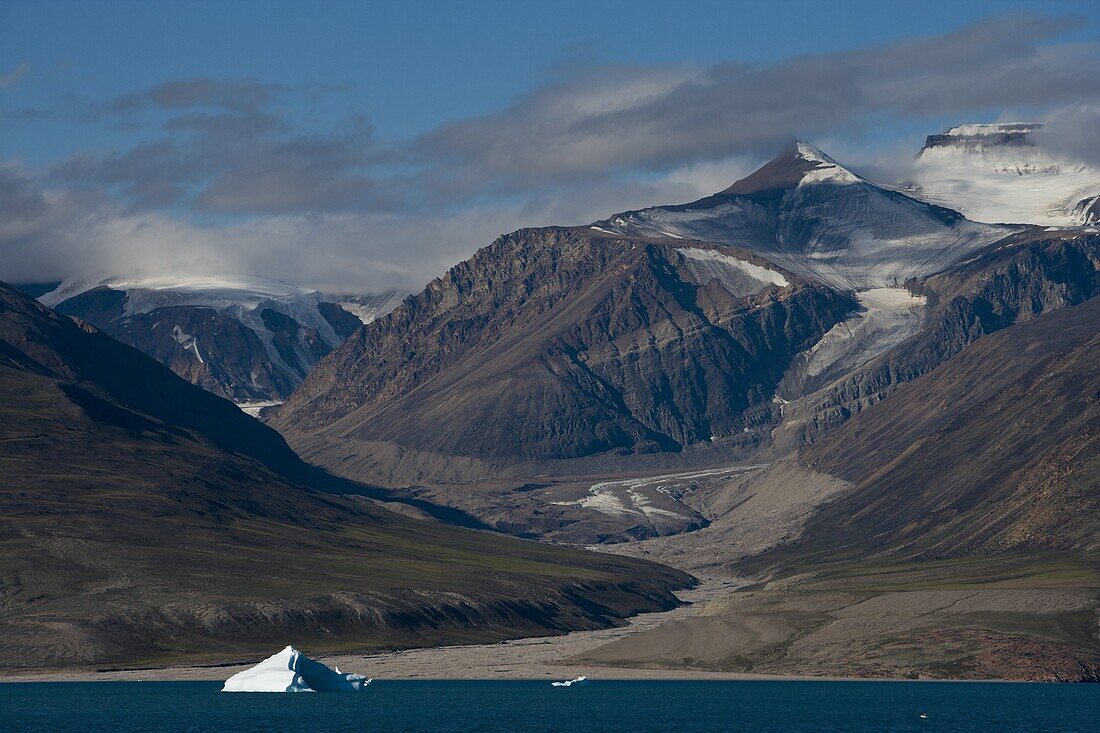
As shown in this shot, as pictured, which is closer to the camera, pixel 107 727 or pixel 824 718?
pixel 107 727

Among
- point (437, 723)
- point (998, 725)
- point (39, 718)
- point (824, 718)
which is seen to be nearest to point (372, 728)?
point (437, 723)

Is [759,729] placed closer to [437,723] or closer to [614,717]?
[614,717]

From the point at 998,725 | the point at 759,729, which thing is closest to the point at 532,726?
the point at 759,729

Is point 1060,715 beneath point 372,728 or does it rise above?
beneath

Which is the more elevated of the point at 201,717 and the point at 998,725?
the point at 201,717

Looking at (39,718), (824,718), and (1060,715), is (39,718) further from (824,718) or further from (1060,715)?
(1060,715)

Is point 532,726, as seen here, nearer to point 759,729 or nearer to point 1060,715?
point 759,729

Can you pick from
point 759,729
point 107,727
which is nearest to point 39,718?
point 107,727
